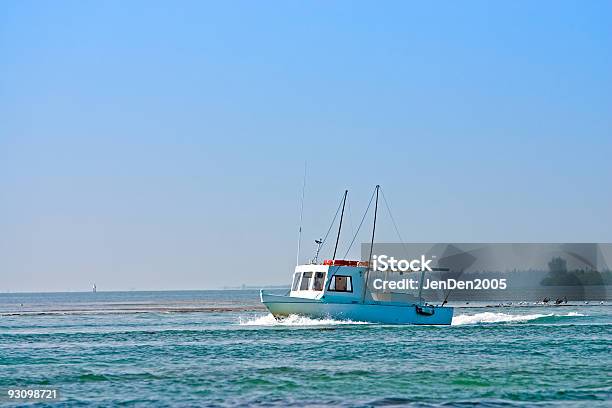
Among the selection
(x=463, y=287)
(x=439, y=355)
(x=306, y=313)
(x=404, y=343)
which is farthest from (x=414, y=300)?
(x=463, y=287)

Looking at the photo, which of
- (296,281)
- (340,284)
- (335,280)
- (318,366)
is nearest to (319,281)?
(335,280)

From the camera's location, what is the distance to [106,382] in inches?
1384

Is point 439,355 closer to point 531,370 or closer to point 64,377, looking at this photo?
point 531,370

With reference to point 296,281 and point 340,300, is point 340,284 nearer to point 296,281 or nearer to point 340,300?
point 340,300

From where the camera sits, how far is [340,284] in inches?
2453

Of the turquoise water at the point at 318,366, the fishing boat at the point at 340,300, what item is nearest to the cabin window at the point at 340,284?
the fishing boat at the point at 340,300

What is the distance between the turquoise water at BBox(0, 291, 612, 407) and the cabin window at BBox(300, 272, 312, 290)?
7.56 ft

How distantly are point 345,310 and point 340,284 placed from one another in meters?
1.62

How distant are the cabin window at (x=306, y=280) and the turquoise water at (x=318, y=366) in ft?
7.56

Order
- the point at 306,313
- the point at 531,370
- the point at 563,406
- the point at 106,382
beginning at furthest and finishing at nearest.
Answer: the point at 306,313
the point at 531,370
the point at 106,382
the point at 563,406

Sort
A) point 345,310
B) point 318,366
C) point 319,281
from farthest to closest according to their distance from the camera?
point 319,281, point 345,310, point 318,366

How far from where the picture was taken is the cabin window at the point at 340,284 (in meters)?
62.2

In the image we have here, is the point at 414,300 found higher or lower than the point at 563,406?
higher

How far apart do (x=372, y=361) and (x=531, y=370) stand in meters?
6.38
